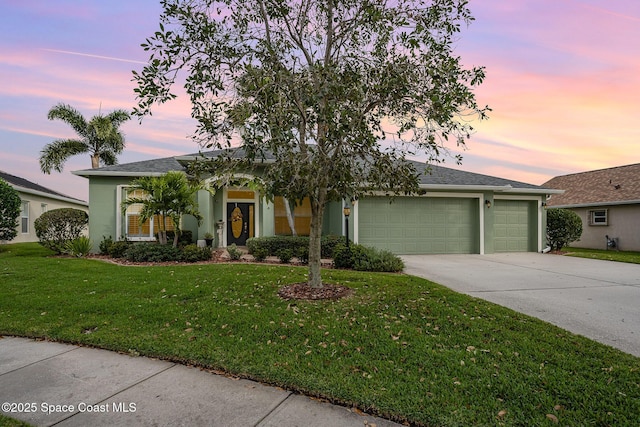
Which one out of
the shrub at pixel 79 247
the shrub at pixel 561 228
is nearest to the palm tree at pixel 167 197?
the shrub at pixel 79 247

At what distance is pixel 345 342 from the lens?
149 inches

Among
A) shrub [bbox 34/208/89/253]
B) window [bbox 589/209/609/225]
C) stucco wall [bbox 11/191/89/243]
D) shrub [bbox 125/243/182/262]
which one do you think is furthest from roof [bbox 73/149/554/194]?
stucco wall [bbox 11/191/89/243]

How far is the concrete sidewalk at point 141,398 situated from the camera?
2.50m

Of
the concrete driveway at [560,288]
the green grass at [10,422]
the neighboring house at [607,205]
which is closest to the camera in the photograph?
the green grass at [10,422]

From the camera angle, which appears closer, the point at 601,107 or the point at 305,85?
the point at 305,85

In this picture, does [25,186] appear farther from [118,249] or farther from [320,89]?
[320,89]

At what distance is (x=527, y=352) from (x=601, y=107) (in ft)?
34.4

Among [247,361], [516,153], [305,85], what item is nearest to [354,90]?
[305,85]

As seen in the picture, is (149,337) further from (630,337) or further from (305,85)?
(630,337)

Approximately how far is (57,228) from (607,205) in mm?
23701

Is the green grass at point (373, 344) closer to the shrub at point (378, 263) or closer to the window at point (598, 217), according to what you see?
the shrub at point (378, 263)

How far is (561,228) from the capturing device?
14469 millimetres

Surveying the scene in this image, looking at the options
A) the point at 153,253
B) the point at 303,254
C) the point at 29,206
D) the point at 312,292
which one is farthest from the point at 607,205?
the point at 29,206

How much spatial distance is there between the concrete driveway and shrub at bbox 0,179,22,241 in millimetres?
14731
